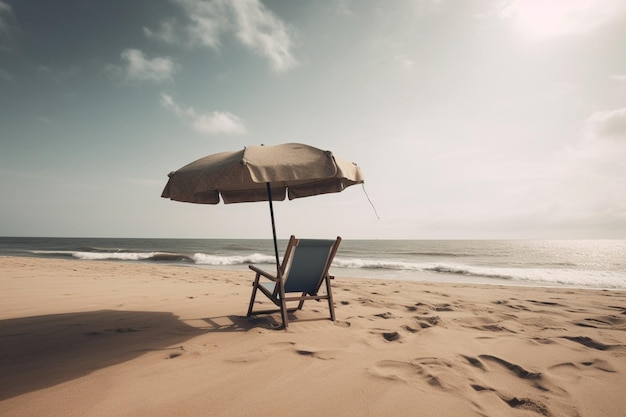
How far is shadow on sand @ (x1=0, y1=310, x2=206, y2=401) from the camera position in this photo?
7.98 ft

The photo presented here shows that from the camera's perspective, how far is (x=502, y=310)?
16.5ft

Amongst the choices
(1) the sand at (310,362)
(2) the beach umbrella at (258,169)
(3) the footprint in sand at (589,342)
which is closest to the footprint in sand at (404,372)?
Result: (1) the sand at (310,362)

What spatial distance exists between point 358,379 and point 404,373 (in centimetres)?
41

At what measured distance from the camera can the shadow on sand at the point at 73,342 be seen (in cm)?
243

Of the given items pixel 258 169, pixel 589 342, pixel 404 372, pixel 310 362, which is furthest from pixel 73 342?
pixel 589 342

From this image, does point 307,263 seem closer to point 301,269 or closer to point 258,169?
point 301,269

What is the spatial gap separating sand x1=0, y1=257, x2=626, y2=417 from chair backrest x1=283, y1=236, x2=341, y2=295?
0.53m

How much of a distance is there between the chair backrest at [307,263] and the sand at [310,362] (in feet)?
1.73

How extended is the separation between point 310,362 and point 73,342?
2.66 meters

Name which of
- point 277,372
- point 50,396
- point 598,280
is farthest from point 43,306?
point 598,280

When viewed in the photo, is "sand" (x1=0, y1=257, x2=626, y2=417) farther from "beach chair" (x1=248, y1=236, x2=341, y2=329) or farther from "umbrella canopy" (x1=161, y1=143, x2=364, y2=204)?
"umbrella canopy" (x1=161, y1=143, x2=364, y2=204)

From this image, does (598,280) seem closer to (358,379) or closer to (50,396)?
(358,379)

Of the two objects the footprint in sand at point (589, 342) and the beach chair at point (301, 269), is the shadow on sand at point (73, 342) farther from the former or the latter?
the footprint in sand at point (589, 342)

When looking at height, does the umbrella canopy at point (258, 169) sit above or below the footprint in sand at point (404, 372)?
above
